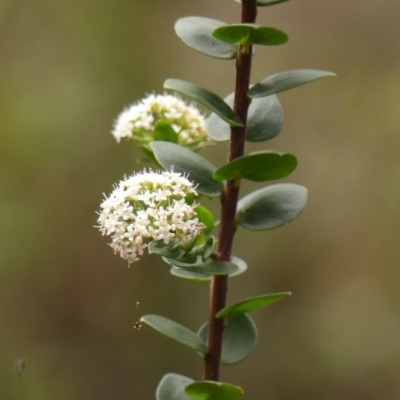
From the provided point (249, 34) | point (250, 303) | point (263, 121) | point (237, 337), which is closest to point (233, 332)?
point (237, 337)

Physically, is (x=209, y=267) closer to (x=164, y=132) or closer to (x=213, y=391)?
(x=213, y=391)

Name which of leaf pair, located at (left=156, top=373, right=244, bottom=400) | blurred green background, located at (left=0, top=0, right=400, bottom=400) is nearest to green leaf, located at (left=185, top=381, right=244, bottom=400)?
leaf pair, located at (left=156, top=373, right=244, bottom=400)

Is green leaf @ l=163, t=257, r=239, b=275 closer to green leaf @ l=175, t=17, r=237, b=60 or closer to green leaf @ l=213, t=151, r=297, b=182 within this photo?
green leaf @ l=213, t=151, r=297, b=182

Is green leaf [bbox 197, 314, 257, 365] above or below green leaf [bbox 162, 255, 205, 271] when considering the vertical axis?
below

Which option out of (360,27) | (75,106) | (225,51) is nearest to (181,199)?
(225,51)

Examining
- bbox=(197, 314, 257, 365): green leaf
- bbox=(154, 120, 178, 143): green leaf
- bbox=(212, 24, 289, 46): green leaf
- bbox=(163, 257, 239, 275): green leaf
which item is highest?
bbox=(212, 24, 289, 46): green leaf

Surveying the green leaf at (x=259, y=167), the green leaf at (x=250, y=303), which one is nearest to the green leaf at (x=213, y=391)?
the green leaf at (x=250, y=303)
